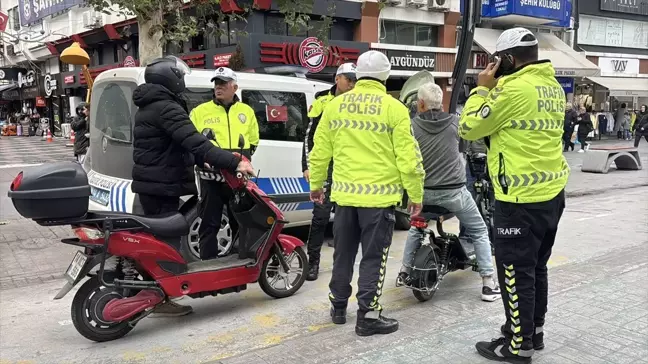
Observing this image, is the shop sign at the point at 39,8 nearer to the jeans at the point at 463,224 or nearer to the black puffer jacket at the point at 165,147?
the black puffer jacket at the point at 165,147

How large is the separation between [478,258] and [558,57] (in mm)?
21187

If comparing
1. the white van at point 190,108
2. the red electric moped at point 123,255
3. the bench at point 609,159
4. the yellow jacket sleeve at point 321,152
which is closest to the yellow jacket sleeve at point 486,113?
the yellow jacket sleeve at point 321,152

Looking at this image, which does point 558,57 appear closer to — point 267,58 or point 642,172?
point 642,172

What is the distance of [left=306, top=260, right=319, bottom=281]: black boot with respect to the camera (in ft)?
18.1

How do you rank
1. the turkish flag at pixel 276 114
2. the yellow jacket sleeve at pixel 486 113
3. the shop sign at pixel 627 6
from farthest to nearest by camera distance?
the shop sign at pixel 627 6 → the turkish flag at pixel 276 114 → the yellow jacket sleeve at pixel 486 113

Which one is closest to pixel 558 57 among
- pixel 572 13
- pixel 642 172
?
pixel 572 13

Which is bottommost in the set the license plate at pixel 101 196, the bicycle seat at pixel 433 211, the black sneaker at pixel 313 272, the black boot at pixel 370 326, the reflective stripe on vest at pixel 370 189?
the black sneaker at pixel 313 272

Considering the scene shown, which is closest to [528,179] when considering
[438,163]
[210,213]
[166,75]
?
[438,163]

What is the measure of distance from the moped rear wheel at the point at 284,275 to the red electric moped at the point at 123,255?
0.14m

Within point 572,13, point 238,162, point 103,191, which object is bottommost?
Answer: point 103,191

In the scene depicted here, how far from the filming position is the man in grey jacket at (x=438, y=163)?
4684mm

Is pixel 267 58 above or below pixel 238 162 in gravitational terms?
above

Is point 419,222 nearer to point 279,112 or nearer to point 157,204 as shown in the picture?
point 157,204

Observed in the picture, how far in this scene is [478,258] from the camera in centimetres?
491
